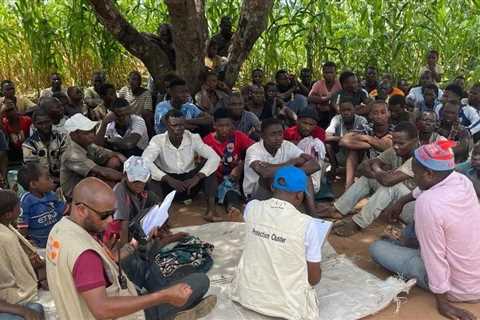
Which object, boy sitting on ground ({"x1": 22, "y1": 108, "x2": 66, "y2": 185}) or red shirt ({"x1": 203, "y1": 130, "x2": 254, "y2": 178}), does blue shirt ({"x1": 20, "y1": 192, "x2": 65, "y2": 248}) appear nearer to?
boy sitting on ground ({"x1": 22, "y1": 108, "x2": 66, "y2": 185})

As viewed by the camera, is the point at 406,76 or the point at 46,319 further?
the point at 406,76

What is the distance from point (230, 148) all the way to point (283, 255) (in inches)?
99.4

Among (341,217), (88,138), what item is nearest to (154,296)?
(88,138)

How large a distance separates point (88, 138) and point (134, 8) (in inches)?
202

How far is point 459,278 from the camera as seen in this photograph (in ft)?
9.95

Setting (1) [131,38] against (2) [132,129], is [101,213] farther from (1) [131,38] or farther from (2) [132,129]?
(1) [131,38]

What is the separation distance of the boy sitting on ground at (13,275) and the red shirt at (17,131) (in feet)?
10.5

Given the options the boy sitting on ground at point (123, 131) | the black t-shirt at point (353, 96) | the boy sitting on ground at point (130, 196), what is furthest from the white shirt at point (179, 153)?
the black t-shirt at point (353, 96)

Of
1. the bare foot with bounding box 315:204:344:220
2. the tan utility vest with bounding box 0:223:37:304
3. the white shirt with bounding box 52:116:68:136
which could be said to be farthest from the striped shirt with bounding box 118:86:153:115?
the tan utility vest with bounding box 0:223:37:304

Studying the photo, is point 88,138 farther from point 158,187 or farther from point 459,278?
point 459,278

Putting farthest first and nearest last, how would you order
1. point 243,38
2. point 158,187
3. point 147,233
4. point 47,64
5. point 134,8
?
point 134,8 → point 47,64 → point 243,38 → point 158,187 → point 147,233

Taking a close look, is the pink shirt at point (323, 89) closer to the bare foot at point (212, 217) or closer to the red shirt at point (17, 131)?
the bare foot at point (212, 217)

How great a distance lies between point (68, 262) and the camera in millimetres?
2055

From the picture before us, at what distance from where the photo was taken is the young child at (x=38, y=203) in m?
3.67
